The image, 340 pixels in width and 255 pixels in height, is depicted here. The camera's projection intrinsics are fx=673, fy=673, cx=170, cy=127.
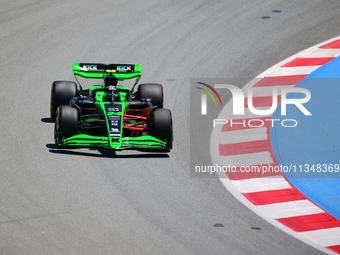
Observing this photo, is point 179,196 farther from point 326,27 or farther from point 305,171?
point 326,27

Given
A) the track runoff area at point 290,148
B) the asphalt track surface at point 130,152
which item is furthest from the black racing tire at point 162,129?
the track runoff area at point 290,148

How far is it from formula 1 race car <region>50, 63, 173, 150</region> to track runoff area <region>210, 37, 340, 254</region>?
1296 mm

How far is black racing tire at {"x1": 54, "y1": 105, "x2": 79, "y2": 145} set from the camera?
11695mm

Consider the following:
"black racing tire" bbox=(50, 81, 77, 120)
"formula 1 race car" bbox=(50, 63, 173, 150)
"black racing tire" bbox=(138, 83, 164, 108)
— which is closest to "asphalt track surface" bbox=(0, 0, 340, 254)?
"formula 1 race car" bbox=(50, 63, 173, 150)

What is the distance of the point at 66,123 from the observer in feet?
38.4

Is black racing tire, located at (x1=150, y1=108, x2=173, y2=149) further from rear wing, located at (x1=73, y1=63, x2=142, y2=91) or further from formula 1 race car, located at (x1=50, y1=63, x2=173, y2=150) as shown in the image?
rear wing, located at (x1=73, y1=63, x2=142, y2=91)

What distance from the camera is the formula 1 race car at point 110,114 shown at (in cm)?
1173

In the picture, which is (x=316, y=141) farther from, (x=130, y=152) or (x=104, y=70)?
(x=104, y=70)

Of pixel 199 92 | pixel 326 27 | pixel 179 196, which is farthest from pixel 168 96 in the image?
pixel 326 27

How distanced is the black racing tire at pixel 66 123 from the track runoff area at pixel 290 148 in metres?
2.56

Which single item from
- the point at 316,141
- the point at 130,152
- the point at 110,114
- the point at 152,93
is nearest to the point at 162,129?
the point at 130,152

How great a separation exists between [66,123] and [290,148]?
4.32m

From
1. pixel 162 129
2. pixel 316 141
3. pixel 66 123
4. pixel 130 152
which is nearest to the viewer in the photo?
pixel 66 123

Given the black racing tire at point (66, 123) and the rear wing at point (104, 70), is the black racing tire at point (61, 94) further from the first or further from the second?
the black racing tire at point (66, 123)
